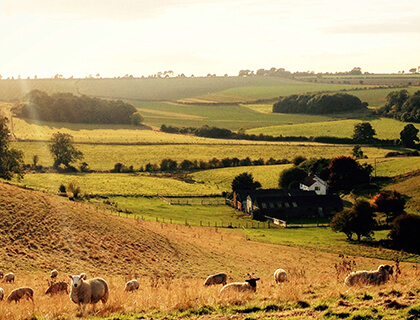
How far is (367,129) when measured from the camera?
121 metres

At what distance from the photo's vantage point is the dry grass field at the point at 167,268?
693 inches

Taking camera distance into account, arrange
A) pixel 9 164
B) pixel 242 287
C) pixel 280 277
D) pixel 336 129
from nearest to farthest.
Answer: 1. pixel 242 287
2. pixel 280 277
3. pixel 9 164
4. pixel 336 129

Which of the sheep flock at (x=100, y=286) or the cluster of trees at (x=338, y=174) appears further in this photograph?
the cluster of trees at (x=338, y=174)

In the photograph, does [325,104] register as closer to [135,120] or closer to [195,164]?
[135,120]

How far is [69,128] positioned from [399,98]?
8994cm

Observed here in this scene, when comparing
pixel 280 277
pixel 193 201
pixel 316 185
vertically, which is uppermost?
pixel 280 277

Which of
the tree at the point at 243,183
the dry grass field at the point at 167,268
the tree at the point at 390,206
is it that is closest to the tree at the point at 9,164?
the dry grass field at the point at 167,268

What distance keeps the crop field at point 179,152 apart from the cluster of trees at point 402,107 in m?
33.2

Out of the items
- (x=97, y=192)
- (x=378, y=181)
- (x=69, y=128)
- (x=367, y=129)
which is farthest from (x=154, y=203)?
(x=69, y=128)

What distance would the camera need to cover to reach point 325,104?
17638 cm

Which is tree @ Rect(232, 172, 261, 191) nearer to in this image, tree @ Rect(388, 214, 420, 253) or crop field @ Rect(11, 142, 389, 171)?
crop field @ Rect(11, 142, 389, 171)

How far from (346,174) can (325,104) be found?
3831 inches

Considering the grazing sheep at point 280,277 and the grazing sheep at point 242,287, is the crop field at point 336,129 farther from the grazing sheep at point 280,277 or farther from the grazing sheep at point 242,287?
the grazing sheep at point 242,287

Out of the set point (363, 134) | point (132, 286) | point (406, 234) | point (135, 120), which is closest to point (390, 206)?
point (406, 234)
